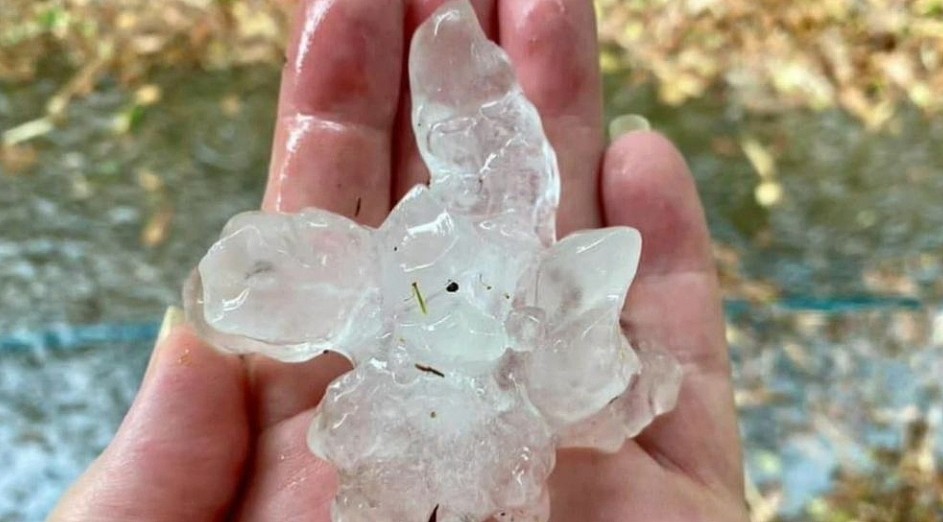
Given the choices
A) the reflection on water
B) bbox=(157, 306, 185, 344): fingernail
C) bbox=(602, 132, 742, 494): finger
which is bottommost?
the reflection on water

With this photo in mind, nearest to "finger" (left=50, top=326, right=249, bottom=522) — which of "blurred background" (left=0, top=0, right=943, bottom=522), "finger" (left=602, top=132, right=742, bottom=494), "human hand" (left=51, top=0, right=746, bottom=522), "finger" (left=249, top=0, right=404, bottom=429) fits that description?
"human hand" (left=51, top=0, right=746, bottom=522)

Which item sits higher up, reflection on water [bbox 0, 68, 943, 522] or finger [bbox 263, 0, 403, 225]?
finger [bbox 263, 0, 403, 225]

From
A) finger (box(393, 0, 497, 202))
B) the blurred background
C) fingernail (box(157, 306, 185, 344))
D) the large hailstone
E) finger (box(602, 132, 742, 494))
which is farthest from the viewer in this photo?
the blurred background

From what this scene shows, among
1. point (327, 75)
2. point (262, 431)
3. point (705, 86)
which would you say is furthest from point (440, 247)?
point (705, 86)

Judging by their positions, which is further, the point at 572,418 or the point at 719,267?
the point at 719,267

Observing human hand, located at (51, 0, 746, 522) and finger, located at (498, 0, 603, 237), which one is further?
finger, located at (498, 0, 603, 237)

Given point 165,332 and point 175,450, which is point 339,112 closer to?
point 165,332

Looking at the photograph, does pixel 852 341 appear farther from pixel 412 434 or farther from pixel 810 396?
pixel 412 434

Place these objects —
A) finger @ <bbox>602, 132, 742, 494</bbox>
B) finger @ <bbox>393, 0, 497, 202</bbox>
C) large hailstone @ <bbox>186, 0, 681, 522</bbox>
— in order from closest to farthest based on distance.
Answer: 1. large hailstone @ <bbox>186, 0, 681, 522</bbox>
2. finger @ <bbox>602, 132, 742, 494</bbox>
3. finger @ <bbox>393, 0, 497, 202</bbox>

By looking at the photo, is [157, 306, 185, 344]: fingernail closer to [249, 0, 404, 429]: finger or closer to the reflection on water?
[249, 0, 404, 429]: finger
